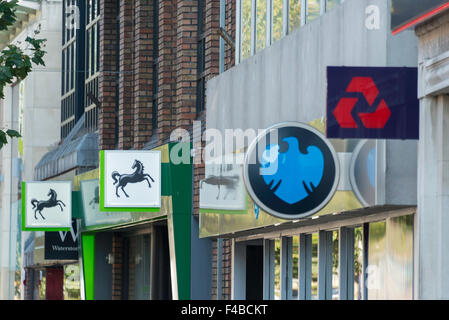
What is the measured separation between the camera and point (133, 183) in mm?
23625

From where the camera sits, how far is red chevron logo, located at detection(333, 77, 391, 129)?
13273 millimetres

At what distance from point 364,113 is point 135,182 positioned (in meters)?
10.7

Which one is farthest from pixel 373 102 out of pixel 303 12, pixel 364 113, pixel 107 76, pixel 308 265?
pixel 107 76

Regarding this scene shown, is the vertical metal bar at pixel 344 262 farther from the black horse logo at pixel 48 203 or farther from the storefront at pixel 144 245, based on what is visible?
the black horse logo at pixel 48 203

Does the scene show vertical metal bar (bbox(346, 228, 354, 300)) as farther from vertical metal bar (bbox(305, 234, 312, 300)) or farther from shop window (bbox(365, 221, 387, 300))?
vertical metal bar (bbox(305, 234, 312, 300))

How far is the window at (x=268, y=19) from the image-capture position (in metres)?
17.0

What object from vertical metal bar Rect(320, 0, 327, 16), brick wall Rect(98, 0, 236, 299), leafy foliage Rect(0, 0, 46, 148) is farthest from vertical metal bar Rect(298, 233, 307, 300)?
leafy foliage Rect(0, 0, 46, 148)

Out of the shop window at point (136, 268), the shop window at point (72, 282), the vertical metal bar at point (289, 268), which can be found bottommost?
the shop window at point (72, 282)

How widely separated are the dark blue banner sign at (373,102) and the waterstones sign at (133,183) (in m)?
10.5

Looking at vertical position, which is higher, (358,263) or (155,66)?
(155,66)

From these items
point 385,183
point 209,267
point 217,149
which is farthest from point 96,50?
point 385,183

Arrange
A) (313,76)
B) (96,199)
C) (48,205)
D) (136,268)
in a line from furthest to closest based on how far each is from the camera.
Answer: (48,205), (136,268), (96,199), (313,76)

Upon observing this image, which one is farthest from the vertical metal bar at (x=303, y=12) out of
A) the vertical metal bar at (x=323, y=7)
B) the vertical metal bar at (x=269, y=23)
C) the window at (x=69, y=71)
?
→ the window at (x=69, y=71)

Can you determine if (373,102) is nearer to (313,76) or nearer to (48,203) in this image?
(313,76)
